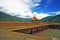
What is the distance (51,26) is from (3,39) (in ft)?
160

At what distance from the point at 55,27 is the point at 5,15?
150059mm

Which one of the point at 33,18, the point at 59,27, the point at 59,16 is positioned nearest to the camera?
the point at 59,27

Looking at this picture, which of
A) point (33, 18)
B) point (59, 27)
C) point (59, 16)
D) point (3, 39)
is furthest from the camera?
point (59, 16)

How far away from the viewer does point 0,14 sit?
648ft

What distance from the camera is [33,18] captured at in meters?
74.2

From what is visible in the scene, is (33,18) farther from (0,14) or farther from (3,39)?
(0,14)

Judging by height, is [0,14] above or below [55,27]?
above

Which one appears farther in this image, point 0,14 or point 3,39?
point 0,14

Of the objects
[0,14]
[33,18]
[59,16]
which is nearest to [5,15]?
[0,14]

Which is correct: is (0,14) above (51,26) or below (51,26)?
above

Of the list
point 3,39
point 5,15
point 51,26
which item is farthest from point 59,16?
point 3,39

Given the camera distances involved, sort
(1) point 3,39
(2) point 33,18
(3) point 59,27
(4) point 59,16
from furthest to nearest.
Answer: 1. (4) point 59,16
2. (2) point 33,18
3. (3) point 59,27
4. (1) point 3,39

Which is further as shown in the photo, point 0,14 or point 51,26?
point 0,14

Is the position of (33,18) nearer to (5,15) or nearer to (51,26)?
(51,26)
